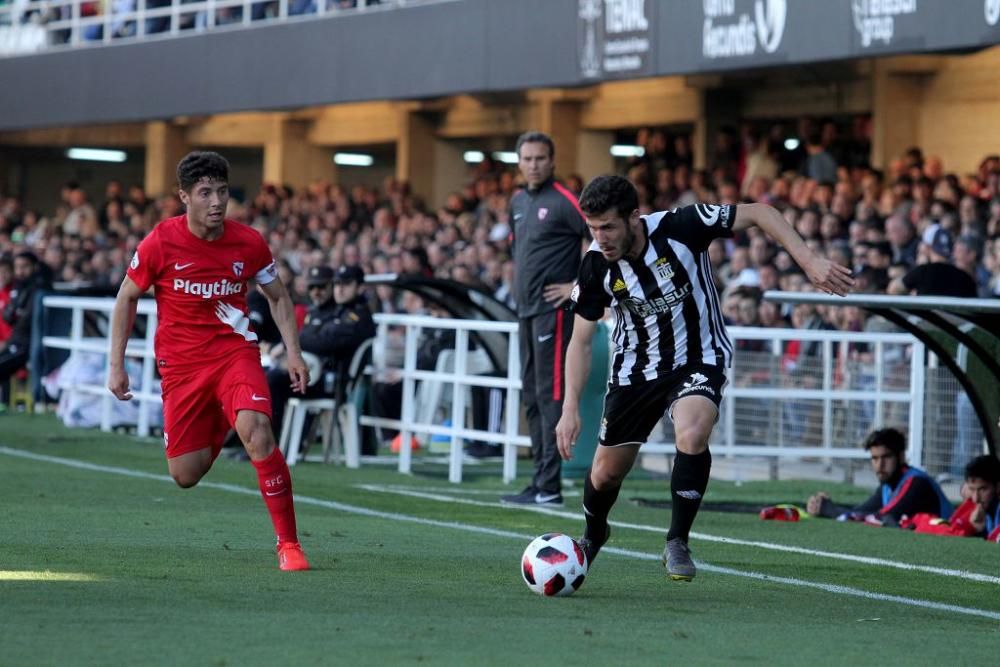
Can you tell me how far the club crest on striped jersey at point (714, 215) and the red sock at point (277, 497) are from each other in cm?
205

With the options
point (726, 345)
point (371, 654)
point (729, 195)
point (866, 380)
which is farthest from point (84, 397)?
point (371, 654)

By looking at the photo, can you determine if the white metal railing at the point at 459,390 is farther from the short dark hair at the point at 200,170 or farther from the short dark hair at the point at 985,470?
the short dark hair at the point at 200,170

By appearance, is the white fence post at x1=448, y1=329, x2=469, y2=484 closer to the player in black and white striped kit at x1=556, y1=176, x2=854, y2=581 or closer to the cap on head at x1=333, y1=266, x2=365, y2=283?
the cap on head at x1=333, y1=266, x2=365, y2=283

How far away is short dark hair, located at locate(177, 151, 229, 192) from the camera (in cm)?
834

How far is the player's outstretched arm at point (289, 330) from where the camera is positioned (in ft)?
28.2

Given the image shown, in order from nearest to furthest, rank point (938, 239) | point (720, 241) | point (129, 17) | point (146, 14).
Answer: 1. point (938, 239)
2. point (720, 241)
3. point (146, 14)
4. point (129, 17)

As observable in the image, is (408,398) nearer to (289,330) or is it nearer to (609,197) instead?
(289,330)

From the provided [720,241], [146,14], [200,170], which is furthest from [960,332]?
[146,14]

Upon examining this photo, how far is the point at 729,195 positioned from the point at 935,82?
137 inches

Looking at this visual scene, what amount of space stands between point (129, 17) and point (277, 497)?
76.3ft

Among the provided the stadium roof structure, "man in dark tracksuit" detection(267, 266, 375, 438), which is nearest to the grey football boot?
the stadium roof structure

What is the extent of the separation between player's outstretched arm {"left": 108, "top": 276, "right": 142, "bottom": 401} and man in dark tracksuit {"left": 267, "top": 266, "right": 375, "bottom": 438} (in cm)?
643

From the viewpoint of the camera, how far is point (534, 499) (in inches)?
479

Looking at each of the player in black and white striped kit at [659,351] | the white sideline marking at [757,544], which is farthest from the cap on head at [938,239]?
the player in black and white striped kit at [659,351]
